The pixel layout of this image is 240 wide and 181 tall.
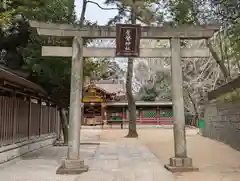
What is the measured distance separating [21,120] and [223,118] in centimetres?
944

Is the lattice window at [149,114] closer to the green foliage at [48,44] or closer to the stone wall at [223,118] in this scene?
the stone wall at [223,118]

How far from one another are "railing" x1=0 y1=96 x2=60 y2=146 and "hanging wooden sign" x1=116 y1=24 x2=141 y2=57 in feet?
13.2

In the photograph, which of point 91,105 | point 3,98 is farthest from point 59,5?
point 91,105

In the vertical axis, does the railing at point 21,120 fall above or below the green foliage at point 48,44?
below

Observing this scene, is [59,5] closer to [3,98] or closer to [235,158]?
[3,98]

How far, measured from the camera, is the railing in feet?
34.8

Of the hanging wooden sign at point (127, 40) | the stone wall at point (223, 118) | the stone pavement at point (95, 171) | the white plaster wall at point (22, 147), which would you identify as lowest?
the stone pavement at point (95, 171)

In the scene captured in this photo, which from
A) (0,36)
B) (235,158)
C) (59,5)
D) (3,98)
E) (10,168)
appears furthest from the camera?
(0,36)

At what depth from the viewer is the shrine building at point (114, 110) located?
1614 inches

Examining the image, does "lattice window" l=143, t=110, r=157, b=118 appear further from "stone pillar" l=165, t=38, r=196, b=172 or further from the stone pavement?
"stone pillar" l=165, t=38, r=196, b=172

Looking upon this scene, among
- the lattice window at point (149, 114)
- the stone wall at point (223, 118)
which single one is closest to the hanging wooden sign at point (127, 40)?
the stone wall at point (223, 118)

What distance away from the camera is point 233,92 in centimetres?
1372

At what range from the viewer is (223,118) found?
16109mm

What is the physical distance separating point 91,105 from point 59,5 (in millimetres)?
29147
